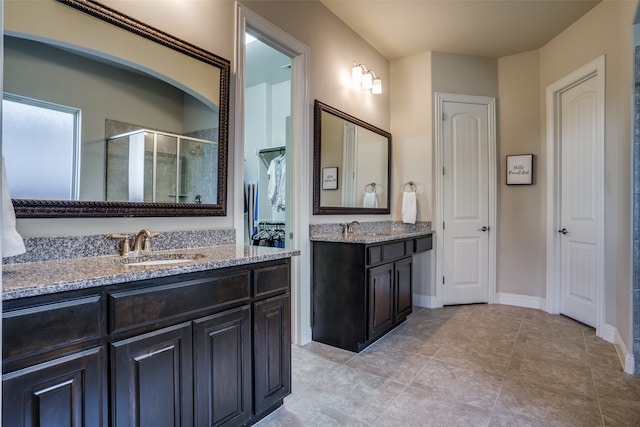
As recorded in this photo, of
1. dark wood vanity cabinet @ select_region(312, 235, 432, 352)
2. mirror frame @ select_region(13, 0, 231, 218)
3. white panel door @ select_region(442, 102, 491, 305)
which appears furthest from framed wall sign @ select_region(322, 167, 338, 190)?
white panel door @ select_region(442, 102, 491, 305)

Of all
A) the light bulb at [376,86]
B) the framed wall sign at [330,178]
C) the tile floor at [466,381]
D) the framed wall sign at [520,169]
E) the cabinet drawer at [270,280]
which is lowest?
the tile floor at [466,381]

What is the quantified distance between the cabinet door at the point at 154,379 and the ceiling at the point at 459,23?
9.61 ft

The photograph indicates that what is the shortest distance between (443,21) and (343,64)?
1.03 m

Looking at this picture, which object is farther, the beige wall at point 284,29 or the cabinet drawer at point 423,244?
the cabinet drawer at point 423,244

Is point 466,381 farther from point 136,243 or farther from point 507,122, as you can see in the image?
point 507,122

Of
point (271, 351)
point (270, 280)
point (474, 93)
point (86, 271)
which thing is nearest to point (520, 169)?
point (474, 93)

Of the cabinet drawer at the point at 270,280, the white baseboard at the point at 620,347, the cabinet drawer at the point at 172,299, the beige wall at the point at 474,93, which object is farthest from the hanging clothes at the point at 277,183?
the white baseboard at the point at 620,347

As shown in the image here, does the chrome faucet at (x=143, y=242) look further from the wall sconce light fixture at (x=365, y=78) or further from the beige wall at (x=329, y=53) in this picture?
the wall sconce light fixture at (x=365, y=78)

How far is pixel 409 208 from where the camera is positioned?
3863mm

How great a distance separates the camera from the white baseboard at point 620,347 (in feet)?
7.47

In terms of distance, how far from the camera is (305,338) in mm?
2812

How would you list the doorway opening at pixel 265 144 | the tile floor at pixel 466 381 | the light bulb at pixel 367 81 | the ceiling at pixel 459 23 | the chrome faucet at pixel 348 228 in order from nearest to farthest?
the tile floor at pixel 466 381 → the ceiling at pixel 459 23 → the chrome faucet at pixel 348 228 → the light bulb at pixel 367 81 → the doorway opening at pixel 265 144

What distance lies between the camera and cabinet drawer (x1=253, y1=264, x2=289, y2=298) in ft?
5.51

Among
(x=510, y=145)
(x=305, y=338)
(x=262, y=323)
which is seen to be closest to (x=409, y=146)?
(x=510, y=145)
